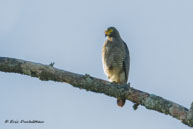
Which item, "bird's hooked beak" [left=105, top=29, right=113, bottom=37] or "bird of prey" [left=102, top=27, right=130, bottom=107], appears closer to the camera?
"bird of prey" [left=102, top=27, right=130, bottom=107]

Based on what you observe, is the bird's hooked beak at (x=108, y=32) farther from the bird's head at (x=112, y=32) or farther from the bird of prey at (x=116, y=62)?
the bird of prey at (x=116, y=62)

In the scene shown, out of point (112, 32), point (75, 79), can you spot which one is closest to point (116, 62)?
point (112, 32)

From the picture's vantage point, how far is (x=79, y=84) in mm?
5039

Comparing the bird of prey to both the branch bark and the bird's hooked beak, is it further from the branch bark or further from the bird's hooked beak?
the branch bark

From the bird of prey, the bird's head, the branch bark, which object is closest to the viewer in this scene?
the branch bark

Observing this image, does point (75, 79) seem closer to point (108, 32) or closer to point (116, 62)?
point (116, 62)

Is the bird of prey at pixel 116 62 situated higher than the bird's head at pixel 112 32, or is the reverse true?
the bird's head at pixel 112 32

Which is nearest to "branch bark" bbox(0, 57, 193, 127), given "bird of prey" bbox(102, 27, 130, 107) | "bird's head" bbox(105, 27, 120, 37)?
"bird of prey" bbox(102, 27, 130, 107)

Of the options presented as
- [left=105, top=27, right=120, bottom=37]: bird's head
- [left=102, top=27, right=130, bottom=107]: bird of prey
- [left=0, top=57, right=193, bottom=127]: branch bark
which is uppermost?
[left=105, top=27, right=120, bottom=37]: bird's head

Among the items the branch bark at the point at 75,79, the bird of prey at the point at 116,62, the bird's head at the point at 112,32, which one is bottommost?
the branch bark at the point at 75,79

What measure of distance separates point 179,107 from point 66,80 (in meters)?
1.43

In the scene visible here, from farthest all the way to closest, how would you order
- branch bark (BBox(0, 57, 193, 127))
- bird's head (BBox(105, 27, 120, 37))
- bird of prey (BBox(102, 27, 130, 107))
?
1. bird's head (BBox(105, 27, 120, 37))
2. bird of prey (BBox(102, 27, 130, 107))
3. branch bark (BBox(0, 57, 193, 127))

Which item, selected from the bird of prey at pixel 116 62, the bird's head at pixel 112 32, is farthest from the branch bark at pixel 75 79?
the bird's head at pixel 112 32

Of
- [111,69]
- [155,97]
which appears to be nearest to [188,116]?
[155,97]
